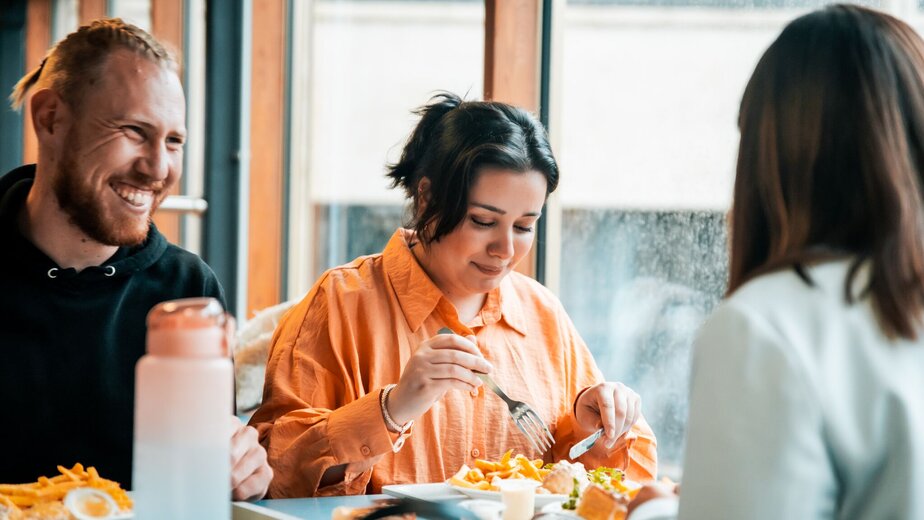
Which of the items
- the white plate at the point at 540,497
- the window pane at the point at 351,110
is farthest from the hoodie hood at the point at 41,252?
the window pane at the point at 351,110

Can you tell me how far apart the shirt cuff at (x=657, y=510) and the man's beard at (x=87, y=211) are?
1.20 meters

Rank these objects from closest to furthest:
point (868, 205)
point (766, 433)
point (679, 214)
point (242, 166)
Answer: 1. point (766, 433)
2. point (868, 205)
3. point (679, 214)
4. point (242, 166)

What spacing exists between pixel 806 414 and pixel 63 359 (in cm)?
146

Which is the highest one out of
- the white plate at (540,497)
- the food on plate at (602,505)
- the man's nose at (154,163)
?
the man's nose at (154,163)

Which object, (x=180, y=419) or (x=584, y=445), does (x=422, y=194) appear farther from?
(x=180, y=419)

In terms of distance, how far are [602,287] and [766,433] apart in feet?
6.47

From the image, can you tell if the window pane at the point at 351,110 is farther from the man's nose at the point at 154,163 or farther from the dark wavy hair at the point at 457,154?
the man's nose at the point at 154,163

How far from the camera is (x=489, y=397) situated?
86.2 inches

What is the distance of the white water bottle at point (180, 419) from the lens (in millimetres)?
987

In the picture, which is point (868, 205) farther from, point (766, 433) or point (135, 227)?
point (135, 227)

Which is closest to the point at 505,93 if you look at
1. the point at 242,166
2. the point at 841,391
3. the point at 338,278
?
the point at 338,278

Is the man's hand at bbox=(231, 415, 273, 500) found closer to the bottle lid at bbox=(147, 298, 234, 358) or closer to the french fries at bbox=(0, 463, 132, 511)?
the french fries at bbox=(0, 463, 132, 511)

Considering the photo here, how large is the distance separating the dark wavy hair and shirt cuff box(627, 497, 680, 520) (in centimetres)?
100

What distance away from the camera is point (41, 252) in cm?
198
